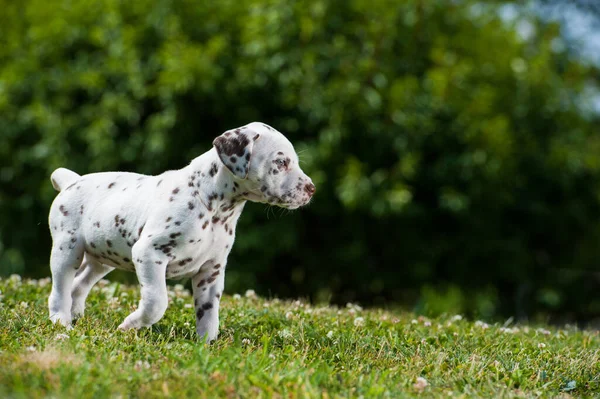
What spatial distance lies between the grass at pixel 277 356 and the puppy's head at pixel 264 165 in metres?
0.98

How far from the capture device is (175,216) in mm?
4848

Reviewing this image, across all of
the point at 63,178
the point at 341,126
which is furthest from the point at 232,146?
the point at 341,126

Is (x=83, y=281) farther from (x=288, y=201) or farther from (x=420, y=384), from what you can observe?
(x=420, y=384)

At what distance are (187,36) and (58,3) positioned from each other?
2.69m

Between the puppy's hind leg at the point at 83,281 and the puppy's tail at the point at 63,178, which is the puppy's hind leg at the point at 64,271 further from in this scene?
the puppy's tail at the point at 63,178

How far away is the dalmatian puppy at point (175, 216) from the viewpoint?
4812 mm

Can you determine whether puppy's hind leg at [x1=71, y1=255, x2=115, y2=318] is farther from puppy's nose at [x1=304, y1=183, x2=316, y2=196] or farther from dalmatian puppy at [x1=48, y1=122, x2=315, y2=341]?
puppy's nose at [x1=304, y1=183, x2=316, y2=196]

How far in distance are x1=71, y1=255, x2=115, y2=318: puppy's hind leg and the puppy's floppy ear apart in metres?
1.55

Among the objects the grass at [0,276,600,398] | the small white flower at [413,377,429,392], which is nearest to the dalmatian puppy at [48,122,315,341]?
the grass at [0,276,600,398]

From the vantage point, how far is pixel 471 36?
39.1 ft

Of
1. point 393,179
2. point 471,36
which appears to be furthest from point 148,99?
point 471,36

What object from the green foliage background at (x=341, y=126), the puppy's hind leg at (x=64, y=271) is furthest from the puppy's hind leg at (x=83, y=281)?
the green foliage background at (x=341, y=126)

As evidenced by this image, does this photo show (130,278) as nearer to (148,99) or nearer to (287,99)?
(148,99)

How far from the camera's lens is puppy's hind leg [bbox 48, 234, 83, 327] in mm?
5270
